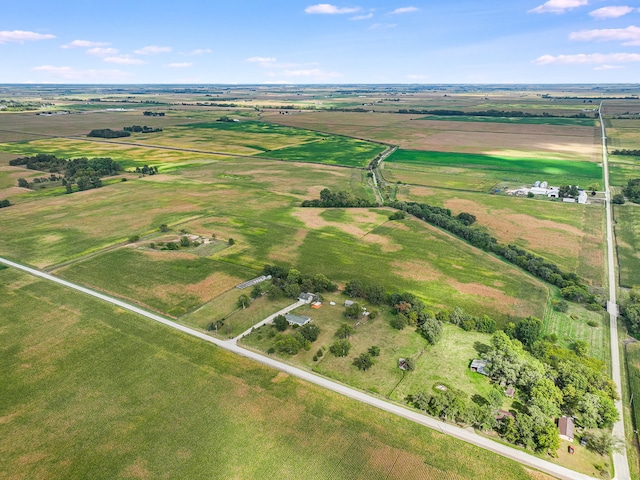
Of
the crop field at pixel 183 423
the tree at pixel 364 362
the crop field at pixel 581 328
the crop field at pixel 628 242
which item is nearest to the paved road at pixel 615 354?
the crop field at pixel 581 328

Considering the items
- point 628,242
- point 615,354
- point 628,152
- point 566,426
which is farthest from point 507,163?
point 566,426

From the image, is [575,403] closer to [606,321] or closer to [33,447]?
[606,321]

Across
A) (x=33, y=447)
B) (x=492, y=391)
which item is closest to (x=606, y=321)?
(x=492, y=391)

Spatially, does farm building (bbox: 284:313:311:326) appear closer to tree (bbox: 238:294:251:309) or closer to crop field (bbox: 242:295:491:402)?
crop field (bbox: 242:295:491:402)

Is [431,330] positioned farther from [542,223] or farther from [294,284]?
[542,223]

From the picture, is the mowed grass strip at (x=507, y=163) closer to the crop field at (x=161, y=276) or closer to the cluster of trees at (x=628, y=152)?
the cluster of trees at (x=628, y=152)

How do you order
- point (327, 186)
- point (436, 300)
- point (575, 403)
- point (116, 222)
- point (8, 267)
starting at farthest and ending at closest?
point (327, 186), point (116, 222), point (8, 267), point (436, 300), point (575, 403)
